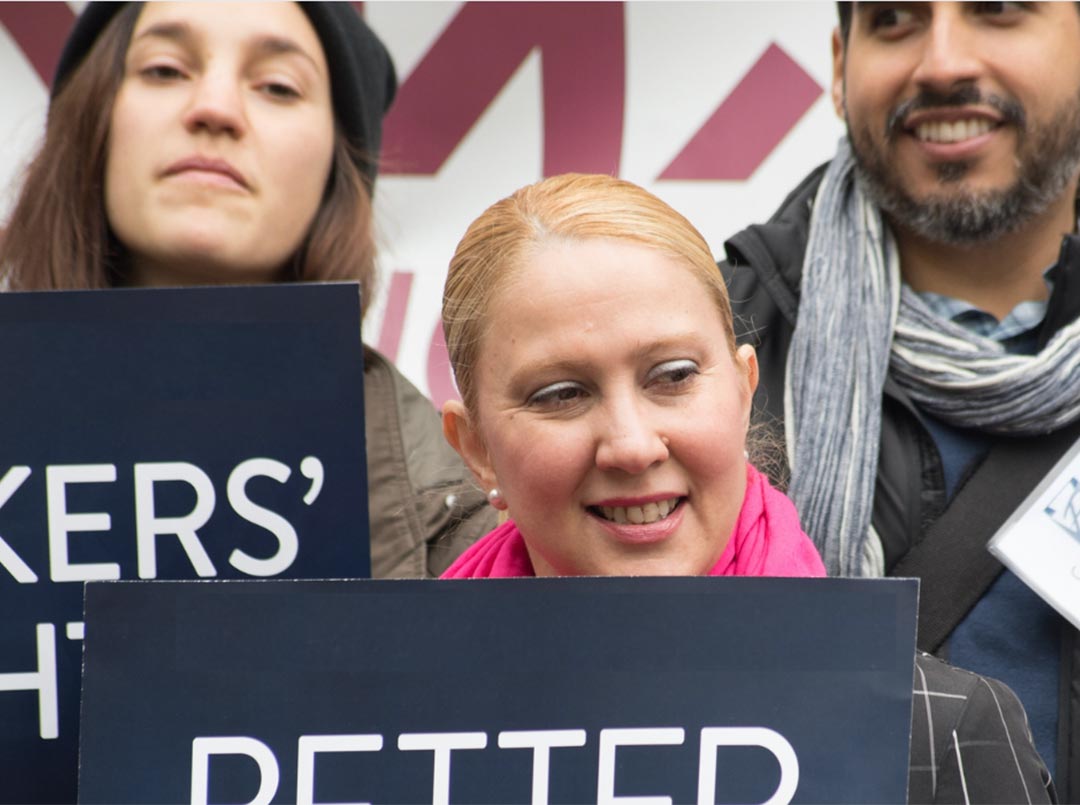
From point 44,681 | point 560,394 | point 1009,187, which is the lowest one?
point 44,681

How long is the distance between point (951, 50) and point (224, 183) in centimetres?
111

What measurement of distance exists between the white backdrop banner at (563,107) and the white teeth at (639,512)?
1520mm

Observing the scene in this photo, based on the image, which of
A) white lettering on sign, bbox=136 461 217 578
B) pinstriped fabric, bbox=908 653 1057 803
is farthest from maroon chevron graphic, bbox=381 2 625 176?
pinstriped fabric, bbox=908 653 1057 803

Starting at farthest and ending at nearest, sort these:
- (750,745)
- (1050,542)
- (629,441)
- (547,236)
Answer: (1050,542), (547,236), (629,441), (750,745)

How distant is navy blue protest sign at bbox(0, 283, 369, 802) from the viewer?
1.62 meters

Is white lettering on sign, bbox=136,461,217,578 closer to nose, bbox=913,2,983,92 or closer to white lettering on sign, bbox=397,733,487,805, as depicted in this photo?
white lettering on sign, bbox=397,733,487,805

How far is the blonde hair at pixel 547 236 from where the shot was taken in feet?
5.11

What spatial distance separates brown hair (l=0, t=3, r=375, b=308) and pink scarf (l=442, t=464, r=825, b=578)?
0.85 meters

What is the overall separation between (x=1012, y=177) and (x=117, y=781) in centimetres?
166

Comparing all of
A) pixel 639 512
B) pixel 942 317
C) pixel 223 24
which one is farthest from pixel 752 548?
pixel 223 24

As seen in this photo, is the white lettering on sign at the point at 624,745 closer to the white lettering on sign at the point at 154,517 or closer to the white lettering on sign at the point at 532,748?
the white lettering on sign at the point at 532,748

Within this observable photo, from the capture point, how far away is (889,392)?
92.3 inches

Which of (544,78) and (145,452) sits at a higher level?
(544,78)

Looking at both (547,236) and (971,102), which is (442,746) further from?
(971,102)
